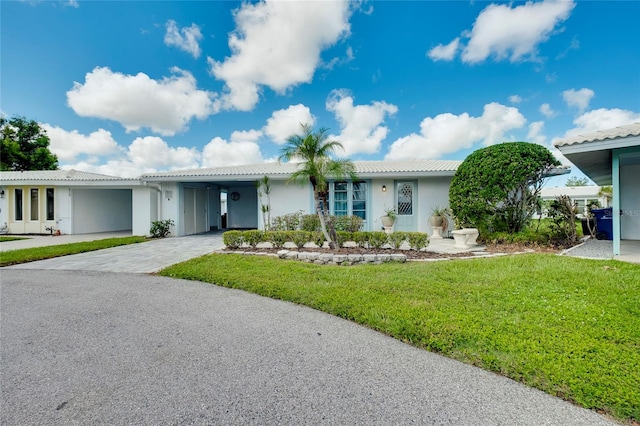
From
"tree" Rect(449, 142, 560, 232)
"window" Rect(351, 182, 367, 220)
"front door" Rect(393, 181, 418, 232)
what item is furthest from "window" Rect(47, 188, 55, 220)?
"tree" Rect(449, 142, 560, 232)

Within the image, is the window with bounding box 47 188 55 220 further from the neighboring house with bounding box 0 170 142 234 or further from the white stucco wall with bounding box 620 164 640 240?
the white stucco wall with bounding box 620 164 640 240

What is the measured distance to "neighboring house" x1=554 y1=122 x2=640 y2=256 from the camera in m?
5.90

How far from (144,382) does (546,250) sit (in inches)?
391

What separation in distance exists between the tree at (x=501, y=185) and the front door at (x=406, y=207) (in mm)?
2296

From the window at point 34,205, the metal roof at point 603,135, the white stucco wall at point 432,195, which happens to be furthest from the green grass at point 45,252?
the metal roof at point 603,135

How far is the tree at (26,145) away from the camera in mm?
26438

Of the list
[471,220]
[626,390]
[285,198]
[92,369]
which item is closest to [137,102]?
[285,198]

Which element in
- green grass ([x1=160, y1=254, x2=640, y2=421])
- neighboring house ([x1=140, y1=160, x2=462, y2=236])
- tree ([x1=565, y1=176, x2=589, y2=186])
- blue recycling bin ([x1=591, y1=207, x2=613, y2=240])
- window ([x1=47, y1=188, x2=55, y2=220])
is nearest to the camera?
green grass ([x1=160, y1=254, x2=640, y2=421])

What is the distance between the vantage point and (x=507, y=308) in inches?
146

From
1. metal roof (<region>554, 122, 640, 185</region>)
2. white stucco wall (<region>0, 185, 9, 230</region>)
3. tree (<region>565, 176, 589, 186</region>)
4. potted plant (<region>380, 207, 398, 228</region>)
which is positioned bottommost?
potted plant (<region>380, 207, 398, 228</region>)

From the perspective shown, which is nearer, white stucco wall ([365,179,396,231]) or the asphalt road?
the asphalt road

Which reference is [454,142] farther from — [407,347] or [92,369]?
[92,369]

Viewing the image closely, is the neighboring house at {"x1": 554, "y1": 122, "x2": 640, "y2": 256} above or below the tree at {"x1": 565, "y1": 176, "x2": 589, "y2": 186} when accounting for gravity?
below

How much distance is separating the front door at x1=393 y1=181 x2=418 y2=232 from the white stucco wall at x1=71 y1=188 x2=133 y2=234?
54.4ft
